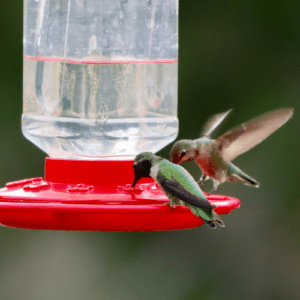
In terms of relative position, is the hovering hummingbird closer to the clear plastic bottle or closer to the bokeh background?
the clear plastic bottle

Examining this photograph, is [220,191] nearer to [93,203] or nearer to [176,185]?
[176,185]

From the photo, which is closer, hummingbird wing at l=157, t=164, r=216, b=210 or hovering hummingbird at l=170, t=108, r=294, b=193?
hummingbird wing at l=157, t=164, r=216, b=210

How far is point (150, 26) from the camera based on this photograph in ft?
11.4

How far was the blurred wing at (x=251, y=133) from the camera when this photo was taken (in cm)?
323

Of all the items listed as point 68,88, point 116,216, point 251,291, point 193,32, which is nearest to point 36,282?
point 251,291

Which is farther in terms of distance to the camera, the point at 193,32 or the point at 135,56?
the point at 193,32

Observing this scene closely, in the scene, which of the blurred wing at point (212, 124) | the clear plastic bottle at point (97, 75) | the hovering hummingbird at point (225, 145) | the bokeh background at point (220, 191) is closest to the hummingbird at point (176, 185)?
the clear plastic bottle at point (97, 75)

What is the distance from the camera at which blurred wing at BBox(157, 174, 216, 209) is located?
107 inches

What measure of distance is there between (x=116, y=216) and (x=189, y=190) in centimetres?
41

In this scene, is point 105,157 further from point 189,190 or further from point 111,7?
point 111,7

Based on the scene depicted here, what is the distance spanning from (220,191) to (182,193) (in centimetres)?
377

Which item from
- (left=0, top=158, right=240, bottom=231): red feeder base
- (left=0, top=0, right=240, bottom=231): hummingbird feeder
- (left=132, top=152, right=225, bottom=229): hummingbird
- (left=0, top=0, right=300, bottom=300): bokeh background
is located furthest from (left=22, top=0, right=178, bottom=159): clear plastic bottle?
(left=0, top=0, right=300, bottom=300): bokeh background

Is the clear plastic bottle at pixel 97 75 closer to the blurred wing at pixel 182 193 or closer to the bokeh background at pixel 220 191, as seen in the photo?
the blurred wing at pixel 182 193

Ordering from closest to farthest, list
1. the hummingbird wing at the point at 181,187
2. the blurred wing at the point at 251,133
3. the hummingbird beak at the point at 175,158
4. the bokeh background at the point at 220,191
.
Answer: the hummingbird wing at the point at 181,187, the blurred wing at the point at 251,133, the hummingbird beak at the point at 175,158, the bokeh background at the point at 220,191
